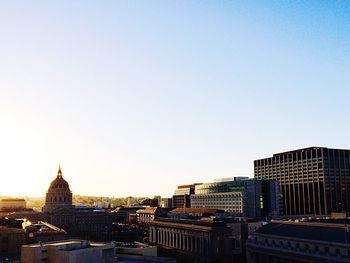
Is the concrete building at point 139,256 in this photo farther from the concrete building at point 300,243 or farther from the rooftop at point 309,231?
the rooftop at point 309,231

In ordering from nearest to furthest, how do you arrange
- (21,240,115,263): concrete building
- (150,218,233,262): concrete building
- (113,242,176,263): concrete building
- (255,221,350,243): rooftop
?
(21,240,115,263): concrete building → (113,242,176,263): concrete building → (255,221,350,243): rooftop → (150,218,233,262): concrete building

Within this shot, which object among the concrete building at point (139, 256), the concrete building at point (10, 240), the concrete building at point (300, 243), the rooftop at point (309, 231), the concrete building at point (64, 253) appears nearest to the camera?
the concrete building at point (64, 253)

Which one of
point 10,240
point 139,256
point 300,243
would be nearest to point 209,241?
point 300,243

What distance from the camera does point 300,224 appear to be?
396 feet

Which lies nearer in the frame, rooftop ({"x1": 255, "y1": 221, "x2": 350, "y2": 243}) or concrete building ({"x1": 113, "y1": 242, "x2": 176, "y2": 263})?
concrete building ({"x1": 113, "y1": 242, "x2": 176, "y2": 263})

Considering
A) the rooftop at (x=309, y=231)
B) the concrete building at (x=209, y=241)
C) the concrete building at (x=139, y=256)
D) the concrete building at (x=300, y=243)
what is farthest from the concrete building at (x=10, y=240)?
the rooftop at (x=309, y=231)

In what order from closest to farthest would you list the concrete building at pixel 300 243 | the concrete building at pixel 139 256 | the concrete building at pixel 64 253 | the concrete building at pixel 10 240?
1. the concrete building at pixel 64 253
2. the concrete building at pixel 139 256
3. the concrete building at pixel 300 243
4. the concrete building at pixel 10 240

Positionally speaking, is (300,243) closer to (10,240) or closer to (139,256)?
(139,256)

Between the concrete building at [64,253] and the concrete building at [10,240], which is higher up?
the concrete building at [64,253]

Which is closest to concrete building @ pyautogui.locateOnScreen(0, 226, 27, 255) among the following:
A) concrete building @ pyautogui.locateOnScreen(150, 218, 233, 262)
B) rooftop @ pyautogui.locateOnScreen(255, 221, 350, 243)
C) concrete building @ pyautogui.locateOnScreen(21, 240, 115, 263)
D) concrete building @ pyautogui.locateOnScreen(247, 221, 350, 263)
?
concrete building @ pyautogui.locateOnScreen(150, 218, 233, 262)

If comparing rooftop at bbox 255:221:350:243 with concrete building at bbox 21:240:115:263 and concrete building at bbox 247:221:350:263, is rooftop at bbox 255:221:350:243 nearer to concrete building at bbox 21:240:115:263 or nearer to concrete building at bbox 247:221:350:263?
concrete building at bbox 247:221:350:263

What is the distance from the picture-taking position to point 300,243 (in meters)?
114

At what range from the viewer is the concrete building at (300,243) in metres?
103

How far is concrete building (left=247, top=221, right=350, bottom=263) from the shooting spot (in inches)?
4040
